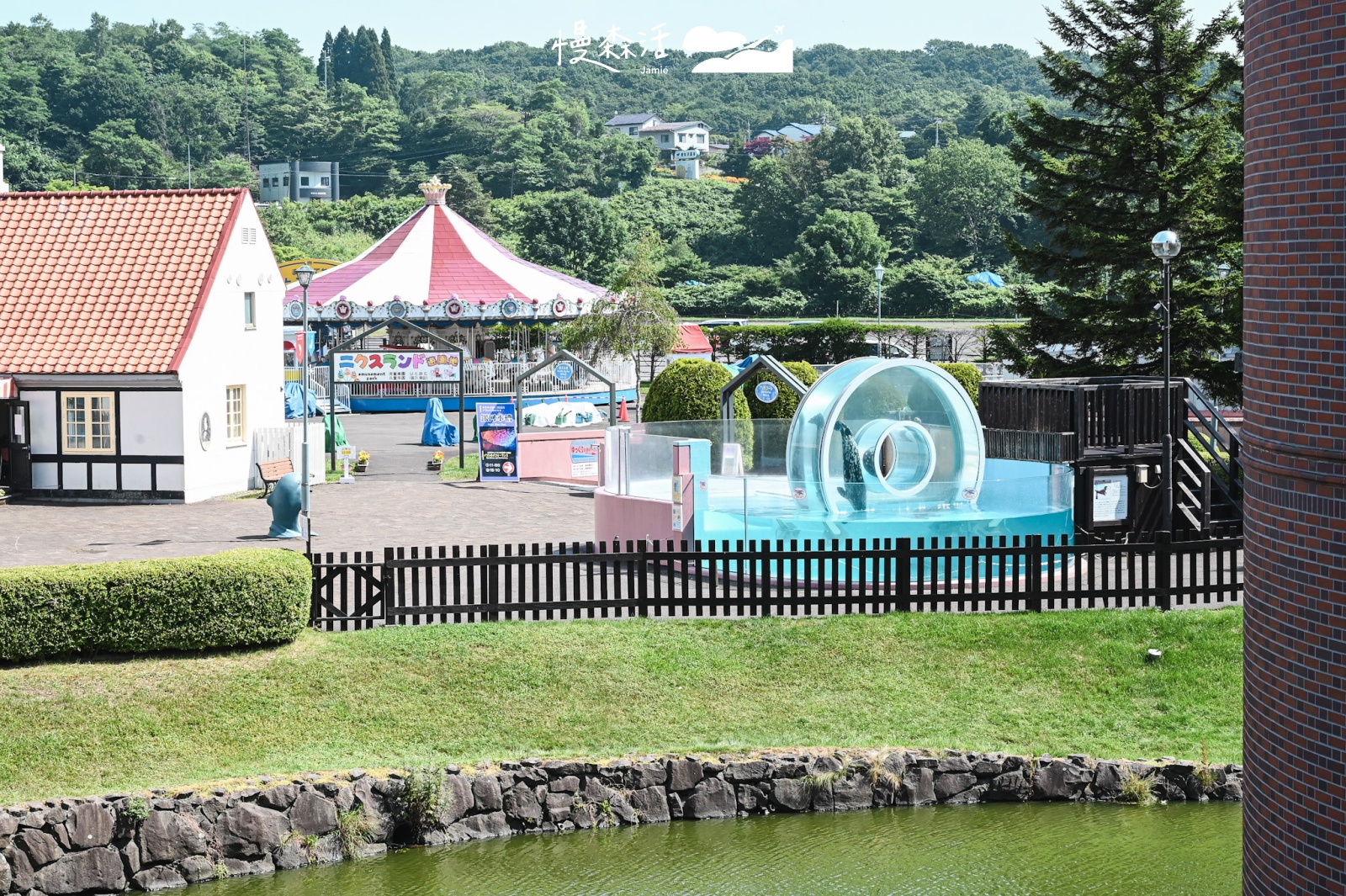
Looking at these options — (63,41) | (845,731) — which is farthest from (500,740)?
(63,41)

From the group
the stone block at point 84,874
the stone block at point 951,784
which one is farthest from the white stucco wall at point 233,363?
the stone block at point 951,784

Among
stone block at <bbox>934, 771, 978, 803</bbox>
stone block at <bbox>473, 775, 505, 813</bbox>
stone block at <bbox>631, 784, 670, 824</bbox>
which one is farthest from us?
stone block at <bbox>934, 771, 978, 803</bbox>

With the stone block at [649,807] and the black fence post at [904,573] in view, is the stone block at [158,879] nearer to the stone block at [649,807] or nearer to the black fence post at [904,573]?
the stone block at [649,807]

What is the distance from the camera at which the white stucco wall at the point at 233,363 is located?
24328 mm

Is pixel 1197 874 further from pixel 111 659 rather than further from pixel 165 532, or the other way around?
pixel 165 532

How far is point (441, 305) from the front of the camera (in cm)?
4684

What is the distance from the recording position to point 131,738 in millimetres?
11727

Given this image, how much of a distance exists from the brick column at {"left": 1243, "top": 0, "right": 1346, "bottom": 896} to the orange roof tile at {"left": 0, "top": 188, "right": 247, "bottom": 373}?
20.2 meters

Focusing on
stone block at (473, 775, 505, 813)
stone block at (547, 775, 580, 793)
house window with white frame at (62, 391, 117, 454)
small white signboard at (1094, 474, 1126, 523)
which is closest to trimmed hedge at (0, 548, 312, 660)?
stone block at (473, 775, 505, 813)

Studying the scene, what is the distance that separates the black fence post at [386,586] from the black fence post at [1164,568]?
7.56 metres

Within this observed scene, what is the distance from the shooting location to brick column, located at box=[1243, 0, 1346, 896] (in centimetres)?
586

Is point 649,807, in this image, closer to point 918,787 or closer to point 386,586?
point 918,787

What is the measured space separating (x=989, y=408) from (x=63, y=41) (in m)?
180

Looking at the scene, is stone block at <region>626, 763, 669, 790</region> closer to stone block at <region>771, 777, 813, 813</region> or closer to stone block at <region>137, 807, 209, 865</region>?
stone block at <region>771, 777, 813, 813</region>
